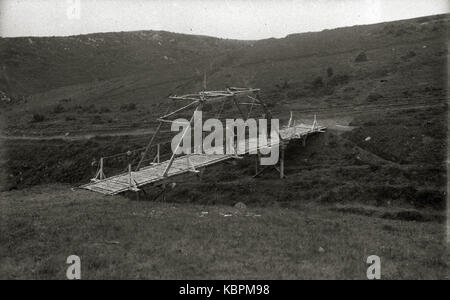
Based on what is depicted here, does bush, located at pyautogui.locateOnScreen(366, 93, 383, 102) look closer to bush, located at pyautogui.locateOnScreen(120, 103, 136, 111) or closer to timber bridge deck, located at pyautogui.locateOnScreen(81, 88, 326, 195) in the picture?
timber bridge deck, located at pyautogui.locateOnScreen(81, 88, 326, 195)

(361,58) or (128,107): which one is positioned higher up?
(361,58)

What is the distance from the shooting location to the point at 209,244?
37.9ft

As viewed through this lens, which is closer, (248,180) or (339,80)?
(248,180)

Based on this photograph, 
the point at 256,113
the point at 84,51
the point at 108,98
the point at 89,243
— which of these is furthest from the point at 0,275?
the point at 84,51

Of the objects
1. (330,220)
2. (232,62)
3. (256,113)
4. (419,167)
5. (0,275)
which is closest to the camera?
→ (0,275)

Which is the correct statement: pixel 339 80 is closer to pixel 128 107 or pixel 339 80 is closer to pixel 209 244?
pixel 128 107

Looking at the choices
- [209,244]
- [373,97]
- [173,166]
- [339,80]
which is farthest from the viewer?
[339,80]

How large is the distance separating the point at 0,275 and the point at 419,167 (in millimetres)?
18712

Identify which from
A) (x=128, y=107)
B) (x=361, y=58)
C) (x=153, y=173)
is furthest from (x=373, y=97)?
(x=128, y=107)

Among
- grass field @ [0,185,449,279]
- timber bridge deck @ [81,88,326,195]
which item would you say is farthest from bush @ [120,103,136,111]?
grass field @ [0,185,449,279]

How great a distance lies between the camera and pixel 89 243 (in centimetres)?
1129

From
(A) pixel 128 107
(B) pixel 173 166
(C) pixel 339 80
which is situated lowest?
(B) pixel 173 166

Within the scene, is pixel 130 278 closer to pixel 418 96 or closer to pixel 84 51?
pixel 418 96

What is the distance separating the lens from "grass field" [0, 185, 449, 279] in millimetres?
9469
